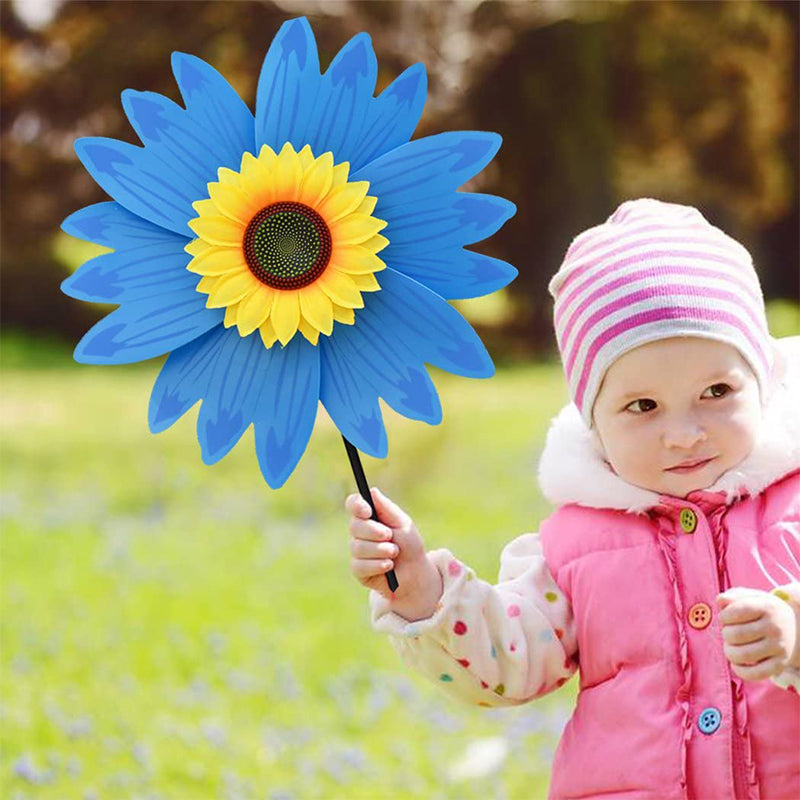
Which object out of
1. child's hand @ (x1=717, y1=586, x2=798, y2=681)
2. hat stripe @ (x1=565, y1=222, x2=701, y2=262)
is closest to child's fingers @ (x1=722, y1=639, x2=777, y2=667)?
child's hand @ (x1=717, y1=586, x2=798, y2=681)

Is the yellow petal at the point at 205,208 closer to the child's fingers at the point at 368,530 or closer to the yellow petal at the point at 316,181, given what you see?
the yellow petal at the point at 316,181

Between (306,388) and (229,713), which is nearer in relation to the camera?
(306,388)

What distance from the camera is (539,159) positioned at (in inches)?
485

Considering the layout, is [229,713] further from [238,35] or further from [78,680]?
[238,35]

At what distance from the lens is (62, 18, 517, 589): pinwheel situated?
1796 millimetres

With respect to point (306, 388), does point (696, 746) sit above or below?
below

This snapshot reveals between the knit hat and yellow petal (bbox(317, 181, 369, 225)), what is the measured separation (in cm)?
38

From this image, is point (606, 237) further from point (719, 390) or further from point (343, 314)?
point (343, 314)

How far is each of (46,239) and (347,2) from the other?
11.9ft

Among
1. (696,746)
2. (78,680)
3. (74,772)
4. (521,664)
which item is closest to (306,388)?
(521,664)

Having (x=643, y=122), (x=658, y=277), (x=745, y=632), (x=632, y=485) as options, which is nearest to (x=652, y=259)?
(x=658, y=277)

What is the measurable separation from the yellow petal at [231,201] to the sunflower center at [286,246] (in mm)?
16

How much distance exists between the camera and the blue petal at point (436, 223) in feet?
5.97

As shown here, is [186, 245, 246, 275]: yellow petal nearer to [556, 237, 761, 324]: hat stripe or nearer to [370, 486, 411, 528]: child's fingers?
[370, 486, 411, 528]: child's fingers
